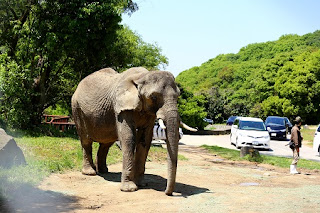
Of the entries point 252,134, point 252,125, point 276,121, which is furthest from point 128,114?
point 276,121

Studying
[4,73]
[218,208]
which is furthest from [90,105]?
[4,73]

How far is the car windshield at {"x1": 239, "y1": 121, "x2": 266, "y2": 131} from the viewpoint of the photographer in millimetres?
24031

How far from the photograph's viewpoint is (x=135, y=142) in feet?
32.1

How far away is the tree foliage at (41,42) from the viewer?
17594 millimetres

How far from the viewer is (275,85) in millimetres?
55375

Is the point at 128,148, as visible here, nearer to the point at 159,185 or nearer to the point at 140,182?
the point at 140,182

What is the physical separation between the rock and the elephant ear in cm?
256

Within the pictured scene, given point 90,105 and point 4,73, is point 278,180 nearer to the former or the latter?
point 90,105

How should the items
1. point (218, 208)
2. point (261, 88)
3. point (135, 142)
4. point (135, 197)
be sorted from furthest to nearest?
point (261, 88)
point (135, 142)
point (135, 197)
point (218, 208)

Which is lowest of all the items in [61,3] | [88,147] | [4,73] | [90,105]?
[88,147]

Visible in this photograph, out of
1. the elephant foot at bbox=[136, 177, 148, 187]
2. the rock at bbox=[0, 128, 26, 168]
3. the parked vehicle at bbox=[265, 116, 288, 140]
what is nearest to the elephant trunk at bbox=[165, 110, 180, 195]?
the elephant foot at bbox=[136, 177, 148, 187]

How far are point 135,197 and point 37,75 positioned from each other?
38.2 ft

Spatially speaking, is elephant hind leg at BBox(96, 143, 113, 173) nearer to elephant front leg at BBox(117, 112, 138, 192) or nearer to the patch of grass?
the patch of grass

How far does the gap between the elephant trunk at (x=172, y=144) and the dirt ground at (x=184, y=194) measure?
1.18 ft
